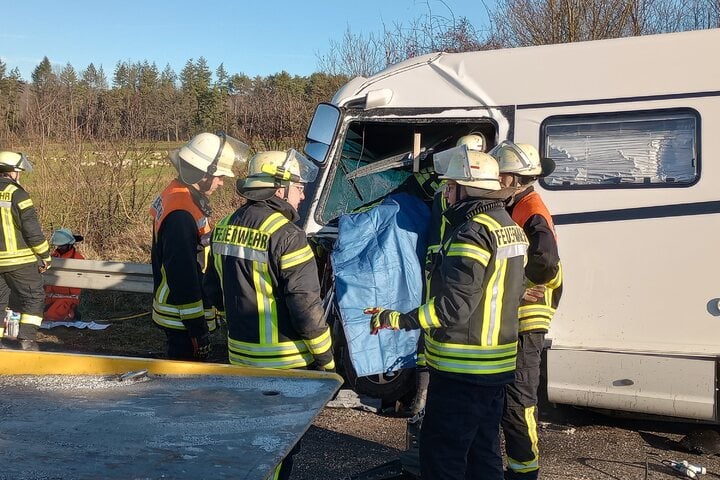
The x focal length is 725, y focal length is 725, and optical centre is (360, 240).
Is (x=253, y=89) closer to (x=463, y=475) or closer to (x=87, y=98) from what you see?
(x=87, y=98)

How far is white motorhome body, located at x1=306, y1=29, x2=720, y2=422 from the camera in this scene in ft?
14.7

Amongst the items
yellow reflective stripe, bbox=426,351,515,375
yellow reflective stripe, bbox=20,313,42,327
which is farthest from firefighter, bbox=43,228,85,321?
yellow reflective stripe, bbox=426,351,515,375

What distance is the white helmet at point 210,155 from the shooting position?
470 centimetres

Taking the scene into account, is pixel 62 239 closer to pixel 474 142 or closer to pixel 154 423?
pixel 474 142

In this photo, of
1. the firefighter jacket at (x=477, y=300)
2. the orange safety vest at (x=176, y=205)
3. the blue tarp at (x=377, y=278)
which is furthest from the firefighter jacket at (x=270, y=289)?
the blue tarp at (x=377, y=278)

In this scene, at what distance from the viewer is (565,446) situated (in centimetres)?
480

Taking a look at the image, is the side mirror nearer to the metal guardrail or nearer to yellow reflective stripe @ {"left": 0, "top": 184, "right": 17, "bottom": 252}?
the metal guardrail

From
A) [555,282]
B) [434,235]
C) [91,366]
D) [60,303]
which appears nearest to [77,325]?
[60,303]

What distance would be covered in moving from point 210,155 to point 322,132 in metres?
1.15

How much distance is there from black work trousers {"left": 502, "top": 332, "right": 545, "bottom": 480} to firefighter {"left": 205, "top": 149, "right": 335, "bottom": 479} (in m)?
1.10

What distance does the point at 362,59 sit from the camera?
1241 centimetres

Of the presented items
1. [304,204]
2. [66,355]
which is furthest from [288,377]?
[304,204]

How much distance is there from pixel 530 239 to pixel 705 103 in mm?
1534

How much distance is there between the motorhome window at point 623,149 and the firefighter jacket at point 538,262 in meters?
0.82
